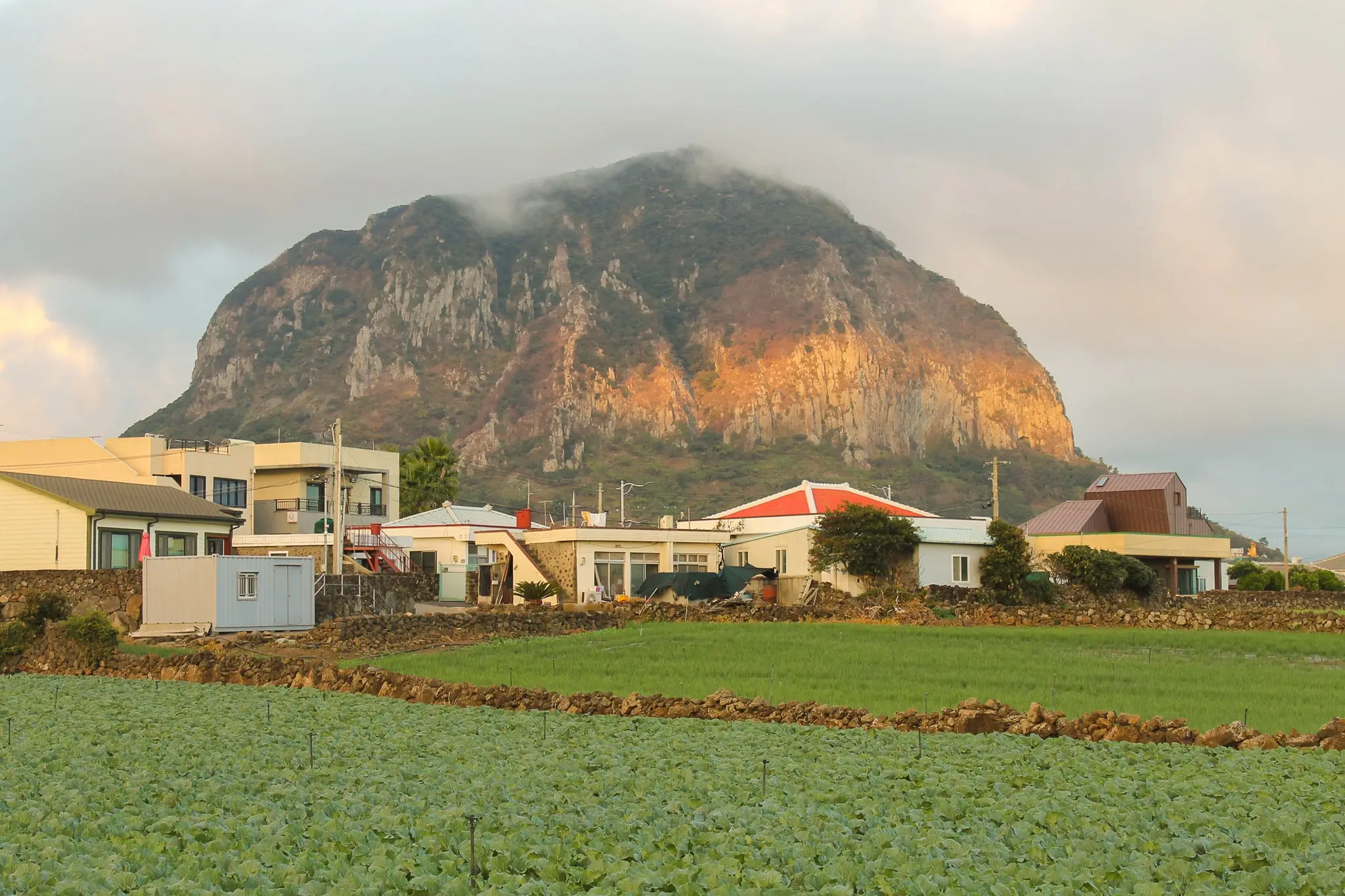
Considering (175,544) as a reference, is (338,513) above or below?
above

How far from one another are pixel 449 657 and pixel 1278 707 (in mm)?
18401

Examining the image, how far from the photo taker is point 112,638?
29.1m

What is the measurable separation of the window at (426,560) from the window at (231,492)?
51.6 feet

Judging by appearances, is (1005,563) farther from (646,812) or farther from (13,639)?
(646,812)

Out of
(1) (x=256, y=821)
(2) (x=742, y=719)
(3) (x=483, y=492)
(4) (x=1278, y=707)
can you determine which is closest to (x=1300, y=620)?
(4) (x=1278, y=707)

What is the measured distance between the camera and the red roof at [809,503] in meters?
62.2

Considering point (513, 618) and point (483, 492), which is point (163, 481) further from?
point (483, 492)

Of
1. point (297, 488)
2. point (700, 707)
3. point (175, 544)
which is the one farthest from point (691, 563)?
point (700, 707)

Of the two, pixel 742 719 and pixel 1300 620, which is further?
pixel 1300 620

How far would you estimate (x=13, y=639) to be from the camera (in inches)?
1177

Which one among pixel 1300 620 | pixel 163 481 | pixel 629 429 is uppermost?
pixel 629 429

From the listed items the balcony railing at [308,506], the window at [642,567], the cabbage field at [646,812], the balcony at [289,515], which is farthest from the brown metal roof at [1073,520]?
the cabbage field at [646,812]

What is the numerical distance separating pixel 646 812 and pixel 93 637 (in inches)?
877

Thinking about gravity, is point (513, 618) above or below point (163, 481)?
below
